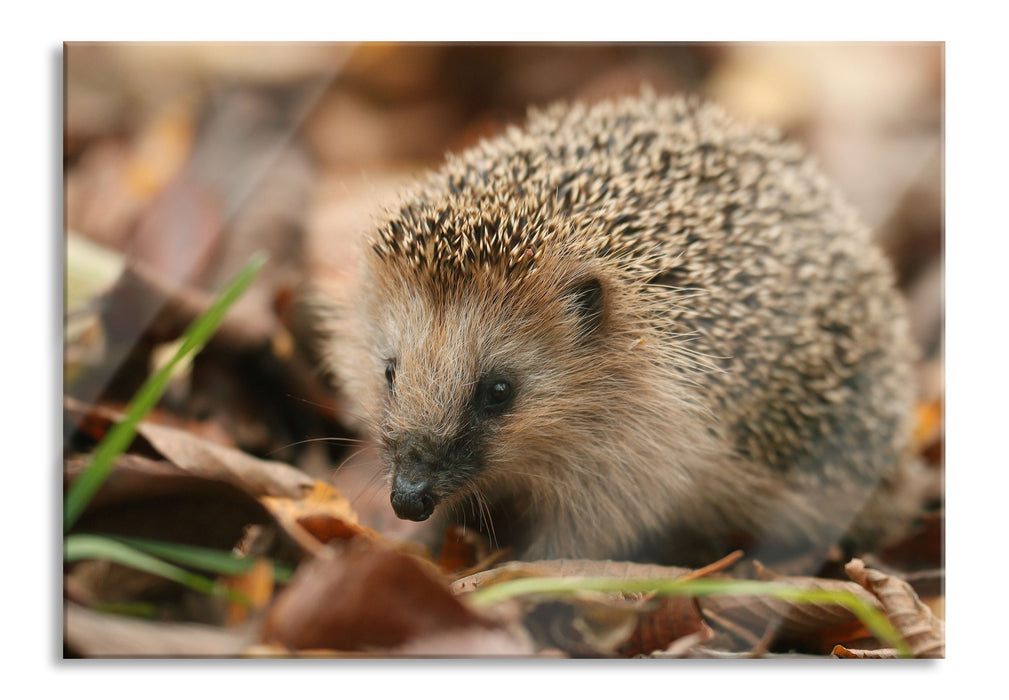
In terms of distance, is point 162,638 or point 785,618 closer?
point 162,638

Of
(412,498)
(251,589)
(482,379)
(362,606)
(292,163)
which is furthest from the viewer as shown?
(292,163)

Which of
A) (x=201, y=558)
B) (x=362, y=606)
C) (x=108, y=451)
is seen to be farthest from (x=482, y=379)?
(x=108, y=451)

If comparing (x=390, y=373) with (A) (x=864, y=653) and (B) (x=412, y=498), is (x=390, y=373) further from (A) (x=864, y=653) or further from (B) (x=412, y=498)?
(A) (x=864, y=653)

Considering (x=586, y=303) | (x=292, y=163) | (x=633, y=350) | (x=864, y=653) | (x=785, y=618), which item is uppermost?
(x=292, y=163)

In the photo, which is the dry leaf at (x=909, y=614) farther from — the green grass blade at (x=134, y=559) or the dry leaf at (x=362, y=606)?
the green grass blade at (x=134, y=559)

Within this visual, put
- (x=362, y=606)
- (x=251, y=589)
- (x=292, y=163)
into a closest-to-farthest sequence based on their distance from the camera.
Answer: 1. (x=362, y=606)
2. (x=251, y=589)
3. (x=292, y=163)

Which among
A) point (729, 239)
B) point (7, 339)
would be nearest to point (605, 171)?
point (729, 239)

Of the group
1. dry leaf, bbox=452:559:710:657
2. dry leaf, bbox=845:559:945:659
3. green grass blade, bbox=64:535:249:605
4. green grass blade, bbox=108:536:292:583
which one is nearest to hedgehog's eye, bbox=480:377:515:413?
dry leaf, bbox=452:559:710:657

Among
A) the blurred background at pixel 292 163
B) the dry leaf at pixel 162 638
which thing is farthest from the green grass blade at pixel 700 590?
the blurred background at pixel 292 163

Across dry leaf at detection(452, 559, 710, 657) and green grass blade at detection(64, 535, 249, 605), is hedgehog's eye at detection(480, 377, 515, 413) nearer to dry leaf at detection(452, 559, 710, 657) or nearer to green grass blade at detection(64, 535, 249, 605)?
dry leaf at detection(452, 559, 710, 657)
